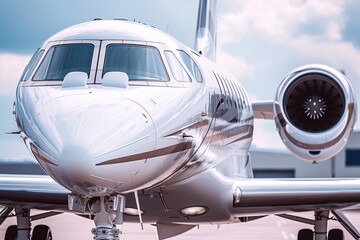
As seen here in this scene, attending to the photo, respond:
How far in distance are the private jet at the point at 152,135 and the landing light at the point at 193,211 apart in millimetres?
31

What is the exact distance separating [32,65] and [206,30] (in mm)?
10476

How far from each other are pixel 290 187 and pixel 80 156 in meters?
6.28

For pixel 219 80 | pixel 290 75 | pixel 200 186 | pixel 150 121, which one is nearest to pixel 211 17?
pixel 290 75

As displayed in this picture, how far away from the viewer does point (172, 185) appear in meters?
12.9

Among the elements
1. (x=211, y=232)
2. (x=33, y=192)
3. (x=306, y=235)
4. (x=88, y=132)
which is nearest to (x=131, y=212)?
(x=33, y=192)

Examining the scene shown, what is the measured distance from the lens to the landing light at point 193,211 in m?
13.8

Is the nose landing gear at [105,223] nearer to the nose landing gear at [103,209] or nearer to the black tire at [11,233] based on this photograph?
the nose landing gear at [103,209]

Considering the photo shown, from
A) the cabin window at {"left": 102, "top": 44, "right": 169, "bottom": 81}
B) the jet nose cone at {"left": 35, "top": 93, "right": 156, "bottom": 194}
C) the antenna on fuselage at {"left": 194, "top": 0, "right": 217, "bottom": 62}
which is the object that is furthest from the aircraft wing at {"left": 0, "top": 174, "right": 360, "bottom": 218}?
the antenna on fuselage at {"left": 194, "top": 0, "right": 217, "bottom": 62}

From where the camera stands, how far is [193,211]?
14.0m

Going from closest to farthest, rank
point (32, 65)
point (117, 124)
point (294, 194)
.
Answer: point (117, 124), point (32, 65), point (294, 194)

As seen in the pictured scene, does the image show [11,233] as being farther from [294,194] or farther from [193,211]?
[294,194]

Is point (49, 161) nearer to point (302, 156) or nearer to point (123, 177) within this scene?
point (123, 177)

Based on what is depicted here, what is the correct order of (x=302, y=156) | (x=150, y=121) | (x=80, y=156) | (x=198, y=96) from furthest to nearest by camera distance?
1. (x=302, y=156)
2. (x=198, y=96)
3. (x=150, y=121)
4. (x=80, y=156)

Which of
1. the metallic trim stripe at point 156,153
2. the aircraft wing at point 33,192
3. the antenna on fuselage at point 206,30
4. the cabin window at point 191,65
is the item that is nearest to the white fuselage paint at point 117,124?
the metallic trim stripe at point 156,153
